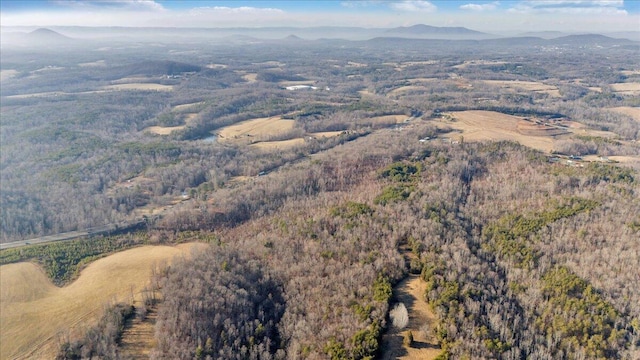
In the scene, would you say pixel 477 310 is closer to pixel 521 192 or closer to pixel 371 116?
pixel 521 192

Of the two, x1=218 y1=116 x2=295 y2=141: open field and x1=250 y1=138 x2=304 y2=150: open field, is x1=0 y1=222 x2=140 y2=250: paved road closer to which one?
x1=250 y1=138 x2=304 y2=150: open field

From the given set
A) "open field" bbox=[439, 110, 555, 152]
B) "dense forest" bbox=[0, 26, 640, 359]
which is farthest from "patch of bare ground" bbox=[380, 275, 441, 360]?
"open field" bbox=[439, 110, 555, 152]

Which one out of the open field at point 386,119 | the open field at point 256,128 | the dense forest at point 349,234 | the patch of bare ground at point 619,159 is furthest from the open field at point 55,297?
the patch of bare ground at point 619,159

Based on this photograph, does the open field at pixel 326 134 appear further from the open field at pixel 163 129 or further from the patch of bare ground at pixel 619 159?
the patch of bare ground at pixel 619 159

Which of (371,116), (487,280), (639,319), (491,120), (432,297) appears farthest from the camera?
(371,116)

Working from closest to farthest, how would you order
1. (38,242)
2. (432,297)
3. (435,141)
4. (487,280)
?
(432,297)
(487,280)
(38,242)
(435,141)

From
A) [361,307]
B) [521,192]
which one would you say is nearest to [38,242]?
[361,307]

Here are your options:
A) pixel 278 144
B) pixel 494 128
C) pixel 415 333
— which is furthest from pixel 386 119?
pixel 415 333
